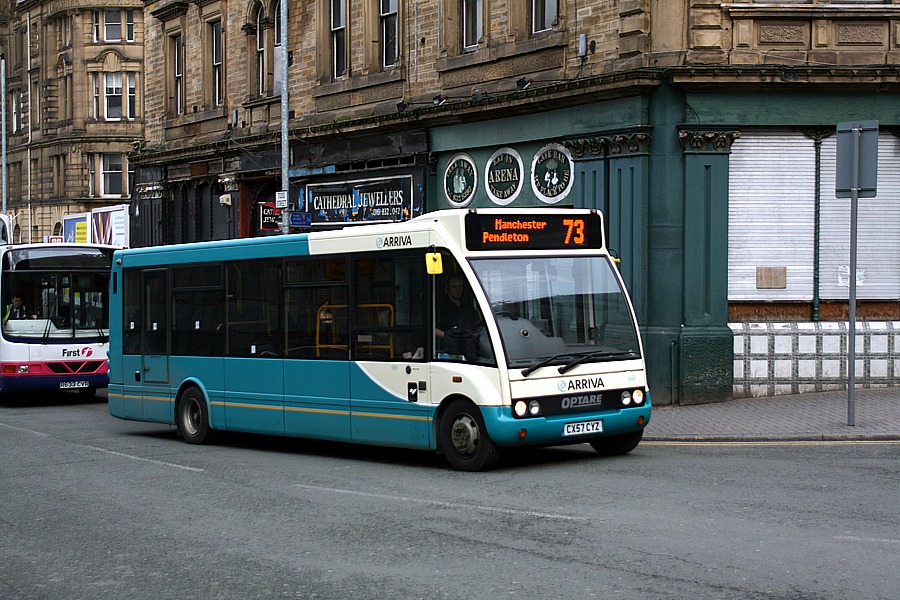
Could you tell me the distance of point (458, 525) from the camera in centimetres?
893

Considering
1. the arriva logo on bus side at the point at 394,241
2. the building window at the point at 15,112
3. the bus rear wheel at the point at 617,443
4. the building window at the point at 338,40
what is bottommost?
the bus rear wheel at the point at 617,443

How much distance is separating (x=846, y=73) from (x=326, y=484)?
34.8 ft

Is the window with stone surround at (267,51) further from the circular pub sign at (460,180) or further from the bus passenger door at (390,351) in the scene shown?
the bus passenger door at (390,351)

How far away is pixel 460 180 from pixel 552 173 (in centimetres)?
269

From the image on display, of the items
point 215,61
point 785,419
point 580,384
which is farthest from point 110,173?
point 580,384

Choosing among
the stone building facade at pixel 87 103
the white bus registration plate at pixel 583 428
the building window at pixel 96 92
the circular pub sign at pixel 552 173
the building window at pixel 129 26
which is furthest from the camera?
the building window at pixel 96 92

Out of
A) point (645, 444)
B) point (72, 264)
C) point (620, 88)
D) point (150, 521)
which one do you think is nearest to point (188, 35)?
point (72, 264)

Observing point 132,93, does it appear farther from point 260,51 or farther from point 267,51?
point 267,51

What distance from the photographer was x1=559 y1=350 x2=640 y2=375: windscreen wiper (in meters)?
11.8

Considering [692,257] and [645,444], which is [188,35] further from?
[645,444]

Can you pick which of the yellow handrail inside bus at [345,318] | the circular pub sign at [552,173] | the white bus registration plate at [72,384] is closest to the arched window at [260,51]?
the white bus registration plate at [72,384]

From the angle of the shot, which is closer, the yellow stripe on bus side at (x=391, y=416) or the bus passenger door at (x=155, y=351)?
the yellow stripe on bus side at (x=391, y=416)

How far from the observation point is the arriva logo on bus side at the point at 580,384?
1181 centimetres

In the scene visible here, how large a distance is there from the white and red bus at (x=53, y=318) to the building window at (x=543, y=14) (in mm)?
9009
